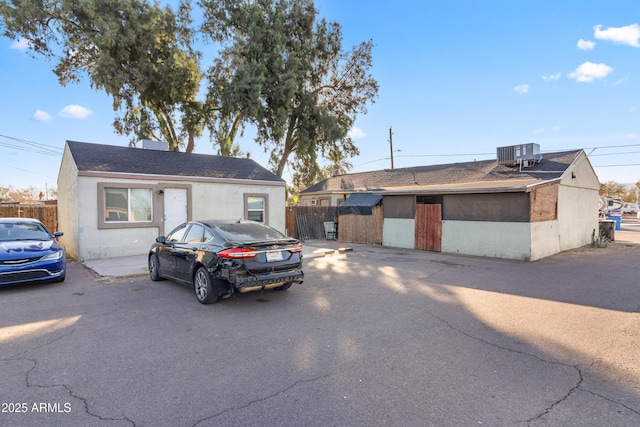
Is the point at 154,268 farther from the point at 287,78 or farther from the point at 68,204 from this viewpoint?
the point at 287,78

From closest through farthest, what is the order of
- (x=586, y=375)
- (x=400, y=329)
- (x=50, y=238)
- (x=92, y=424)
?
(x=92, y=424), (x=586, y=375), (x=400, y=329), (x=50, y=238)

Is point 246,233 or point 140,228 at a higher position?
point 246,233

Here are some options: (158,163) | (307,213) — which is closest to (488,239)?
(307,213)

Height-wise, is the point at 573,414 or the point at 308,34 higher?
the point at 308,34

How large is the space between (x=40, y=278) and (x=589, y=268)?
47.3ft

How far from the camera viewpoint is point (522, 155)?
16.2 meters

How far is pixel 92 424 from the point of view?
9.19 feet

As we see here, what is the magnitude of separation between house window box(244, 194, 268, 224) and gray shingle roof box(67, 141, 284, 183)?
82 cm

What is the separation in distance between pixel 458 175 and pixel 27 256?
724 inches

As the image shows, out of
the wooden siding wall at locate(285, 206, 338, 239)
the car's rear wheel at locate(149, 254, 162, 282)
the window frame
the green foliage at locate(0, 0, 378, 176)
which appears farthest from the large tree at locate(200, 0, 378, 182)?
the car's rear wheel at locate(149, 254, 162, 282)

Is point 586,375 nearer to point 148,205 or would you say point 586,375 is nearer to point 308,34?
point 148,205

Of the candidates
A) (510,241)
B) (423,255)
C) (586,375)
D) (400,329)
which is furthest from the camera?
(423,255)

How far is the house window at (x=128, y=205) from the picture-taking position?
12.1 meters

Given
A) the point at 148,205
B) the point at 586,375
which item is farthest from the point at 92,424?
the point at 148,205
